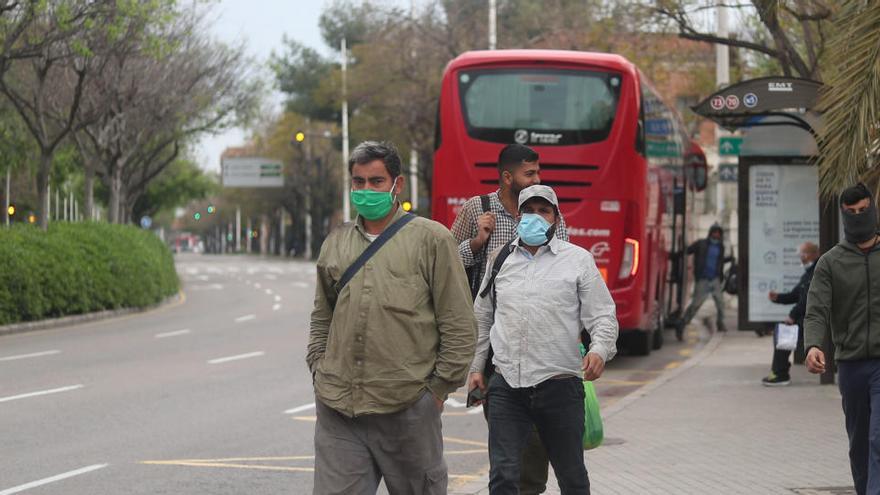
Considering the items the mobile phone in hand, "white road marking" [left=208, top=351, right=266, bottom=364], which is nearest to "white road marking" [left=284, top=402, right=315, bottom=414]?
"white road marking" [left=208, top=351, right=266, bottom=364]

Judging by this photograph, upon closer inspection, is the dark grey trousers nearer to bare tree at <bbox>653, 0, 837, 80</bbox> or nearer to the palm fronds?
the palm fronds

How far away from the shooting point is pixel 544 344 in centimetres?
632

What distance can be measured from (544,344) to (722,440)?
494 centimetres

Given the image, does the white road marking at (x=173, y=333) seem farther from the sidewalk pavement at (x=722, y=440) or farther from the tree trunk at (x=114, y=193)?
the tree trunk at (x=114, y=193)

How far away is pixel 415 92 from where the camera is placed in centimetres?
5006

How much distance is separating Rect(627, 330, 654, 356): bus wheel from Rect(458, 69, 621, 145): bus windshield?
13.4 ft

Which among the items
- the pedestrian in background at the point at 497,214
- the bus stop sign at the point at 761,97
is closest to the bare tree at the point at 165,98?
the bus stop sign at the point at 761,97

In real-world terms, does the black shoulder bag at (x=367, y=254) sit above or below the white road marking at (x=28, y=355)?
above

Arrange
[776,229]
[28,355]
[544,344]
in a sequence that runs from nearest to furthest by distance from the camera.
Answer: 1. [544,344]
2. [776,229]
3. [28,355]

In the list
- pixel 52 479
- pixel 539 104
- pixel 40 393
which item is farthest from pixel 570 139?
pixel 52 479

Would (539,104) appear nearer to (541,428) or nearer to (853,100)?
(853,100)

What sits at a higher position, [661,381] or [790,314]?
[790,314]

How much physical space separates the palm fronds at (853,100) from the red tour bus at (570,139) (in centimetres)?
598

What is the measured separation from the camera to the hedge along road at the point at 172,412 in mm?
9570
